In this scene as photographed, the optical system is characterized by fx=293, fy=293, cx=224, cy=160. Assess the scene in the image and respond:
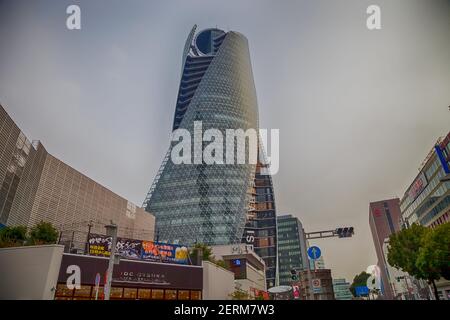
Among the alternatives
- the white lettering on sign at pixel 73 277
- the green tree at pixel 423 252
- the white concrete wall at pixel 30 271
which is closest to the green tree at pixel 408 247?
the green tree at pixel 423 252

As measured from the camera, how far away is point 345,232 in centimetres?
2000

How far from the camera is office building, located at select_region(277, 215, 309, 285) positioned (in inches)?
4865

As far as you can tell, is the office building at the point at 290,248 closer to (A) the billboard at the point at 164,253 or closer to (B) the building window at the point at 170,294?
(A) the billboard at the point at 164,253

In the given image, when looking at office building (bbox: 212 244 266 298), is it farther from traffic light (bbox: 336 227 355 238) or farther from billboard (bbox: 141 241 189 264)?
traffic light (bbox: 336 227 355 238)

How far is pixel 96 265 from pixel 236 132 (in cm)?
7236

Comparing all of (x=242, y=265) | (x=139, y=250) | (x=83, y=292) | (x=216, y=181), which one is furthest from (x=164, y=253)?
(x=216, y=181)

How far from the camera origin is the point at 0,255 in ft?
48.5

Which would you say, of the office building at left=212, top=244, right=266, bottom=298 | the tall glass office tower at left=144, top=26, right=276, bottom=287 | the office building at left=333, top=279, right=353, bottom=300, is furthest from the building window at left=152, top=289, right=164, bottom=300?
the office building at left=333, top=279, right=353, bottom=300

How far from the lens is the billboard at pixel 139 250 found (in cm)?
1920

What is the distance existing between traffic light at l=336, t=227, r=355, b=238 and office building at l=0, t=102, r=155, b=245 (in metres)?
17.8

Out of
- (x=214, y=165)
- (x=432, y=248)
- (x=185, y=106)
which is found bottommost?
(x=432, y=248)

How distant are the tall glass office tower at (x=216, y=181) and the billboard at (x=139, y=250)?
53.1 metres
